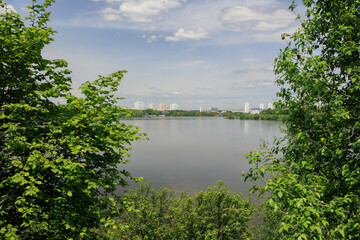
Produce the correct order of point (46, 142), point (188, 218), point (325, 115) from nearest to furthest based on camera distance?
point (325, 115)
point (46, 142)
point (188, 218)

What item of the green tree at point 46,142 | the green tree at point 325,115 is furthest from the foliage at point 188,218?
the green tree at point 325,115

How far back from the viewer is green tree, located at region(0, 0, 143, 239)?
6383 millimetres

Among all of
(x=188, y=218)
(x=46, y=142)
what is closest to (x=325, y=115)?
(x=46, y=142)

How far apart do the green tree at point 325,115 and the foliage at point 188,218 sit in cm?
1274

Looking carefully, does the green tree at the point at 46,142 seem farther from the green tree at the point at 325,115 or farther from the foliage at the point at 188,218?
the foliage at the point at 188,218

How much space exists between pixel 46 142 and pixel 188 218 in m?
14.3

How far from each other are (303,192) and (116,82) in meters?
7.54

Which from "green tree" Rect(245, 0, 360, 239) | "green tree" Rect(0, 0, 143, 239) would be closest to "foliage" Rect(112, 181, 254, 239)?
"green tree" Rect(0, 0, 143, 239)

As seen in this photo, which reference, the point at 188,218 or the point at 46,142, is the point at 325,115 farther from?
the point at 188,218

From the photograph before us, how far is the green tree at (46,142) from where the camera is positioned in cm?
638

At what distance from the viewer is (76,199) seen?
734 centimetres

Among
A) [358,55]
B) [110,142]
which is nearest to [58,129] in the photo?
[110,142]

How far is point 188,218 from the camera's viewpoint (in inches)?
722

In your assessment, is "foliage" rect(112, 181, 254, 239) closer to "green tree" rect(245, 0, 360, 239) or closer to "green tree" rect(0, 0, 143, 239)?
"green tree" rect(0, 0, 143, 239)
